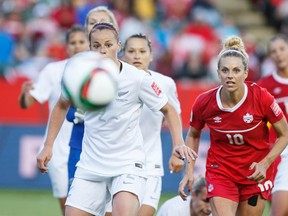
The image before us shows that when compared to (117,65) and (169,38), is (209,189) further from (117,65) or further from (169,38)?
(169,38)

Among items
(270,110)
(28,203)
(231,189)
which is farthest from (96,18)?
(28,203)

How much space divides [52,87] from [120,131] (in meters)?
2.87

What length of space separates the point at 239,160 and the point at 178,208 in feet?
4.60

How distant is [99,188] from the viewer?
8031 mm

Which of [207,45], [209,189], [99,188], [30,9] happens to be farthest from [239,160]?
[30,9]

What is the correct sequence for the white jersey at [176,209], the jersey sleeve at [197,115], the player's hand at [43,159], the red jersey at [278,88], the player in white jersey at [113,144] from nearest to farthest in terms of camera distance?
the player in white jersey at [113,144] → the player's hand at [43,159] → the jersey sleeve at [197,115] → the white jersey at [176,209] → the red jersey at [278,88]

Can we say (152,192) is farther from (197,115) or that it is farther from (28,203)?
(28,203)

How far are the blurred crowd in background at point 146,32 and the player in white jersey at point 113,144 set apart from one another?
883 cm

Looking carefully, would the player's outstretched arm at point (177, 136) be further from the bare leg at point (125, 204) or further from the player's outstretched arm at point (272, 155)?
the player's outstretched arm at point (272, 155)

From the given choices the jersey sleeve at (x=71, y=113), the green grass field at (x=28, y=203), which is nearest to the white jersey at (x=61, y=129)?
the jersey sleeve at (x=71, y=113)

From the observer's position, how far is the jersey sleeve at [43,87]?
10617 mm

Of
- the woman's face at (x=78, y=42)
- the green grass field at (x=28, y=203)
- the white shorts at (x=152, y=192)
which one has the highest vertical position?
the woman's face at (x=78, y=42)

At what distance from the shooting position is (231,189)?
335 inches

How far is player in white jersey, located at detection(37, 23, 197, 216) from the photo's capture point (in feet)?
26.1
